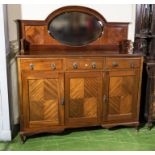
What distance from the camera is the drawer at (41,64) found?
2.35 m

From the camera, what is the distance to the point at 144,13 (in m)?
2.96

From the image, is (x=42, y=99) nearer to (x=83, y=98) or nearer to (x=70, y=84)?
(x=70, y=84)

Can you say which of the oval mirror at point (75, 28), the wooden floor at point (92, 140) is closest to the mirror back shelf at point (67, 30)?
the oval mirror at point (75, 28)

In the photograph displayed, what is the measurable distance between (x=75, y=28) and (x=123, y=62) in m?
0.78

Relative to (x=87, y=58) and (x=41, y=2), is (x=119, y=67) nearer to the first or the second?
(x=87, y=58)

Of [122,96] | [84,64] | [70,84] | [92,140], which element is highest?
[84,64]

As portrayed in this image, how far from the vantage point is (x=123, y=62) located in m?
2.57

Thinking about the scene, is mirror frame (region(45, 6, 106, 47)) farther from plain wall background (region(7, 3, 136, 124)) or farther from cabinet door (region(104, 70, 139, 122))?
cabinet door (region(104, 70, 139, 122))

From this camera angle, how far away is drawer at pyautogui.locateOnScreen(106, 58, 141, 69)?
255 centimetres

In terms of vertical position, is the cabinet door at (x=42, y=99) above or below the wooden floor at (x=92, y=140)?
above

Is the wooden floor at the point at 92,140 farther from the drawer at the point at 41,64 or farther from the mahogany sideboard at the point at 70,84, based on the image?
the drawer at the point at 41,64

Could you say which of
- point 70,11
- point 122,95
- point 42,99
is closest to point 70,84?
point 42,99

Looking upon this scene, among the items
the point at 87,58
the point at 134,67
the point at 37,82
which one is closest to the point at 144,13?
the point at 134,67
